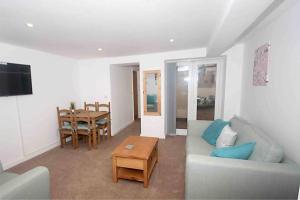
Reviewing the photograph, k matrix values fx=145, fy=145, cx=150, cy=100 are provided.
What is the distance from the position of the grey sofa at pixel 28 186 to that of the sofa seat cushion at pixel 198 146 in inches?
68.1

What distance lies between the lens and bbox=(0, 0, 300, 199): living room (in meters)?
1.36

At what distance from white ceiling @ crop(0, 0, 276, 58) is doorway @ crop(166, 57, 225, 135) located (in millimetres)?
1097

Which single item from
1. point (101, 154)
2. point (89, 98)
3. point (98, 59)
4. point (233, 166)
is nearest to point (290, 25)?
point (233, 166)

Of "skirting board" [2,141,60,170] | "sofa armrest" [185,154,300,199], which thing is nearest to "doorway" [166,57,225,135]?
"sofa armrest" [185,154,300,199]

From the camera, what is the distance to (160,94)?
364cm

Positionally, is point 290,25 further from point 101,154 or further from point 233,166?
point 101,154

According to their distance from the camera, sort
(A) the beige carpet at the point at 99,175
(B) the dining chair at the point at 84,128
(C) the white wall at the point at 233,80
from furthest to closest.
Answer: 1. (B) the dining chair at the point at 84,128
2. (C) the white wall at the point at 233,80
3. (A) the beige carpet at the point at 99,175

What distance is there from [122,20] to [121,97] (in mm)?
3089

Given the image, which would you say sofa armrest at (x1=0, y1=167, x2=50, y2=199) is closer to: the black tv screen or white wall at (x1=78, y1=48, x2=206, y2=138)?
the black tv screen

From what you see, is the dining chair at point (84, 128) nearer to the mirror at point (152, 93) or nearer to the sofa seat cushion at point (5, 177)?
the mirror at point (152, 93)

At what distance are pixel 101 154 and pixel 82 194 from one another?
43.1 inches

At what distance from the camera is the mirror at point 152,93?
12.0 feet

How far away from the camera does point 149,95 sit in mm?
3768

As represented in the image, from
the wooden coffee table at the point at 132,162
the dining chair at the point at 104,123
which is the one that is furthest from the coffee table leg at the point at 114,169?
the dining chair at the point at 104,123
